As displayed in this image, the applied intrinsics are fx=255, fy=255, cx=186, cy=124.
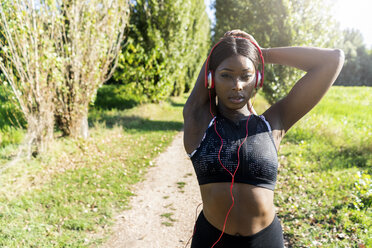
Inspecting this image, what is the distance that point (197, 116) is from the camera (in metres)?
1.71

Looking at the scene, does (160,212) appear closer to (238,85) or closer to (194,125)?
(194,125)

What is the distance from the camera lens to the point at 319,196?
5008 millimetres

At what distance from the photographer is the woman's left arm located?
167 cm

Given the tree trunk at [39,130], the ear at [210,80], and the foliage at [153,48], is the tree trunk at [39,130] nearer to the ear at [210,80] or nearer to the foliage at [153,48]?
the foliage at [153,48]

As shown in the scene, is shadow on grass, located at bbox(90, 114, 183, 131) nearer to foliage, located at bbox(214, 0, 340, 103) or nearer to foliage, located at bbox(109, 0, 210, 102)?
foliage, located at bbox(109, 0, 210, 102)

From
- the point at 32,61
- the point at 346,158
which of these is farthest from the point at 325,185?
the point at 32,61

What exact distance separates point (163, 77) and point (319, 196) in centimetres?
953

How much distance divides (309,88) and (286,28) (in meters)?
8.23

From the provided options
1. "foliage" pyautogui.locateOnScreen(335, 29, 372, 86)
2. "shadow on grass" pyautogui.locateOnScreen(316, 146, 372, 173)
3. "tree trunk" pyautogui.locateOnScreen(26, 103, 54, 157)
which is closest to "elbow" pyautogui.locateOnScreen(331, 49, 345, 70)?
"shadow on grass" pyautogui.locateOnScreen(316, 146, 372, 173)

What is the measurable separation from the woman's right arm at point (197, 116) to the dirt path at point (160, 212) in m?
2.89

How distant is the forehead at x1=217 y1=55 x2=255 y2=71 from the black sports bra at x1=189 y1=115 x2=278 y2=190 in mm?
350

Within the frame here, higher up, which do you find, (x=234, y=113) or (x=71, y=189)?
(x=234, y=113)

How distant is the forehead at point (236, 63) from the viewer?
156 centimetres

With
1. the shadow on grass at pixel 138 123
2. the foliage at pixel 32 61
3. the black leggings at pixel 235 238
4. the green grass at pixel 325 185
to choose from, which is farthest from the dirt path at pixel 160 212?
the shadow on grass at pixel 138 123
